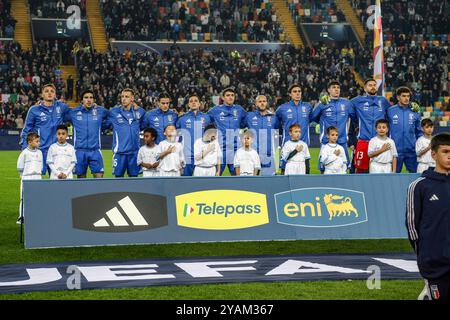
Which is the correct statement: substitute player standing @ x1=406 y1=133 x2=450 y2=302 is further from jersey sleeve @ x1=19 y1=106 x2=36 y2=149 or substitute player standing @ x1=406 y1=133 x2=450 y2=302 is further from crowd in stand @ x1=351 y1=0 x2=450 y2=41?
crowd in stand @ x1=351 y1=0 x2=450 y2=41

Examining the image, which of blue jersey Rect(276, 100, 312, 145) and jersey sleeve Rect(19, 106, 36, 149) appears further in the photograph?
blue jersey Rect(276, 100, 312, 145)

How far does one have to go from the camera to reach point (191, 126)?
1462 centimetres

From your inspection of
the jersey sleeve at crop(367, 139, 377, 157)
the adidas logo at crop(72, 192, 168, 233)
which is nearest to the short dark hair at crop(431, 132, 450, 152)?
the adidas logo at crop(72, 192, 168, 233)

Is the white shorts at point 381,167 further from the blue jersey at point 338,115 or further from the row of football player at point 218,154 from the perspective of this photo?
the blue jersey at point 338,115

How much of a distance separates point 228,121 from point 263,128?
0.68 meters

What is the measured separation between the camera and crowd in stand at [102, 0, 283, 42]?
42.4 meters

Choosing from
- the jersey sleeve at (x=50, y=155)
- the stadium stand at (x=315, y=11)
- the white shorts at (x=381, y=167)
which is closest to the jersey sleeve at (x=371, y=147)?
the white shorts at (x=381, y=167)

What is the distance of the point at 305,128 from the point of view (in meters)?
14.8

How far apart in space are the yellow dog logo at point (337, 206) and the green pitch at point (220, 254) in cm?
45

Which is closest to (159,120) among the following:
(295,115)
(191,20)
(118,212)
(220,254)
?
(295,115)

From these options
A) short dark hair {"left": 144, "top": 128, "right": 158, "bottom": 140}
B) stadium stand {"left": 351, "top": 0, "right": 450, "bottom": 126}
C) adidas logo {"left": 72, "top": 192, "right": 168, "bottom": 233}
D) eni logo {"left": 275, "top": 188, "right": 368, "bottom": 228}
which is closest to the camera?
adidas logo {"left": 72, "top": 192, "right": 168, "bottom": 233}

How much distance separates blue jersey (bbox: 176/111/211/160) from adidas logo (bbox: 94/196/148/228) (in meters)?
Result: 3.60

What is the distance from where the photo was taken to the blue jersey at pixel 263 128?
14.8m

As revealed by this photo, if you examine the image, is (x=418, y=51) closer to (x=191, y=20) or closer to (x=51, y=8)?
(x=191, y=20)
